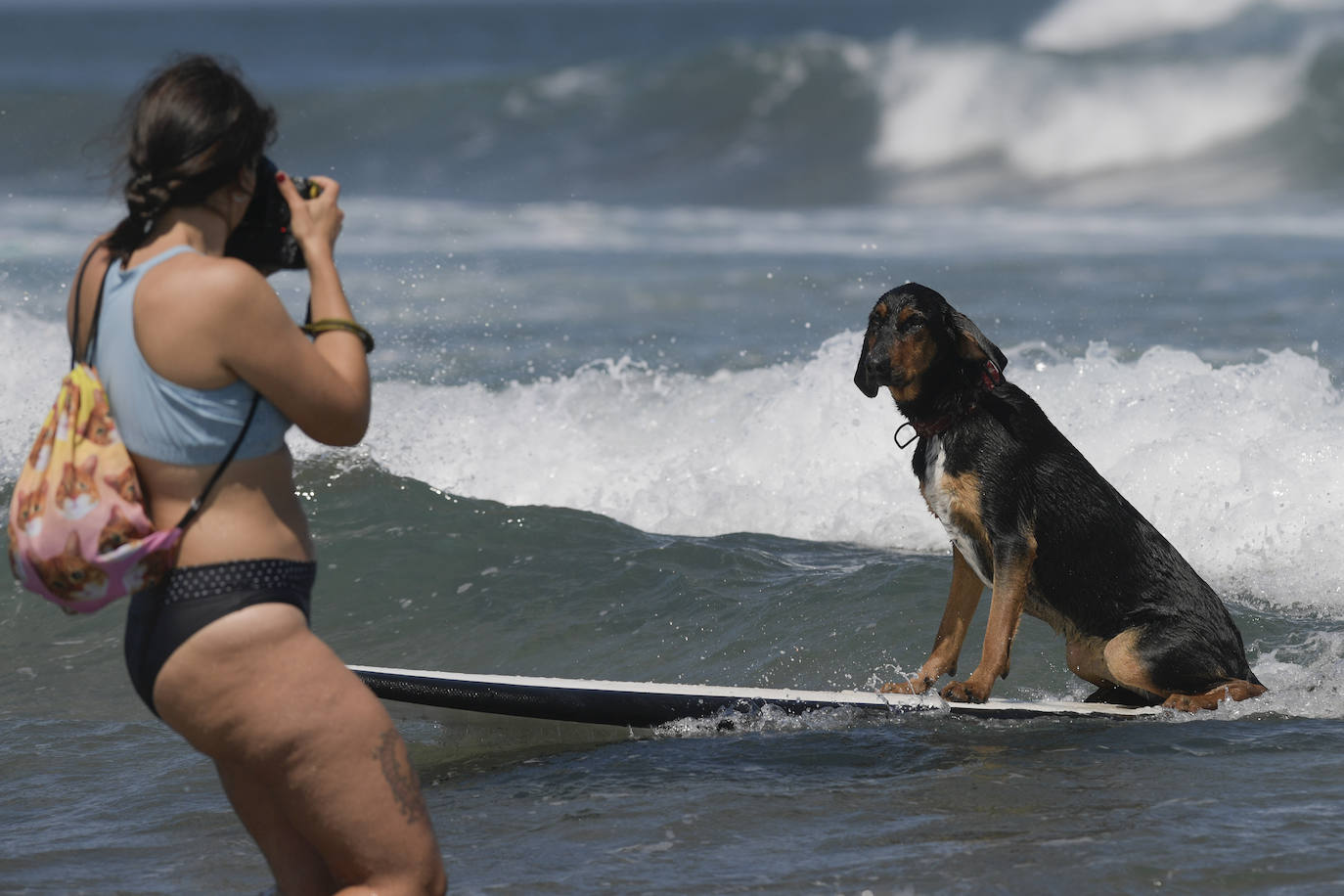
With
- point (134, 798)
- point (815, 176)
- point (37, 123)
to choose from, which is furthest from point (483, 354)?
point (37, 123)

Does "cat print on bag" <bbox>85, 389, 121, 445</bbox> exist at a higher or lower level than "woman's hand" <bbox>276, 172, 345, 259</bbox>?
lower

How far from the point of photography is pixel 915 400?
511cm

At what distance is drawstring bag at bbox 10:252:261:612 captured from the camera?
8.55 ft

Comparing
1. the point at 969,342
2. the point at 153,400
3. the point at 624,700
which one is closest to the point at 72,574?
the point at 153,400

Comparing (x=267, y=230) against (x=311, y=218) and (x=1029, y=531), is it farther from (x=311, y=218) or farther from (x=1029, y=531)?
(x=1029, y=531)

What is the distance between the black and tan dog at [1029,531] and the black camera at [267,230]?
2.52 metres

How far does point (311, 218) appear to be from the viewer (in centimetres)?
285

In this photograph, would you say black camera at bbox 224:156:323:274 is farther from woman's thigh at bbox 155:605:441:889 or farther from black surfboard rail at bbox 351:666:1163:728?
black surfboard rail at bbox 351:666:1163:728

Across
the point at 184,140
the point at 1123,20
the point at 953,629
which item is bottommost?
the point at 953,629

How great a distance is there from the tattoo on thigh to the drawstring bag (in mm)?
518

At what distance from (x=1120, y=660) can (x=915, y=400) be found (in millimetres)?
1153

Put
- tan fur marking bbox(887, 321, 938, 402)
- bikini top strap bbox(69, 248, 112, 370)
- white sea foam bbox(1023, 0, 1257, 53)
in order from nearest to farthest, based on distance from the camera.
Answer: bikini top strap bbox(69, 248, 112, 370)
tan fur marking bbox(887, 321, 938, 402)
white sea foam bbox(1023, 0, 1257, 53)

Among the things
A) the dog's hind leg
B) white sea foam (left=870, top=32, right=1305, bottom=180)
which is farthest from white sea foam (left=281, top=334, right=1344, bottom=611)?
white sea foam (left=870, top=32, right=1305, bottom=180)

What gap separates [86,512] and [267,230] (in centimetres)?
65
